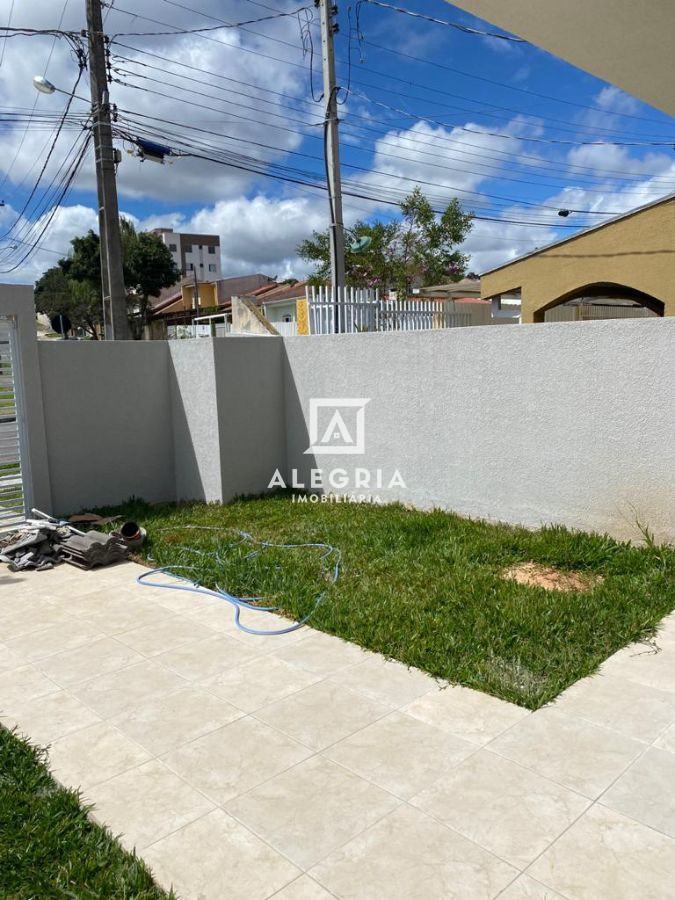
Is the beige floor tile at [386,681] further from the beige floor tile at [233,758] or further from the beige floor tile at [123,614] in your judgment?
the beige floor tile at [123,614]

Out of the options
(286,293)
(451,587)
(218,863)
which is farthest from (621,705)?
(286,293)

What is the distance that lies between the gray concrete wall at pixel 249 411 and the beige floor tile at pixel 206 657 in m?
4.42

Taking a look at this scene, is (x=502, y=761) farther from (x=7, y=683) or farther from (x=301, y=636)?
(x=7, y=683)

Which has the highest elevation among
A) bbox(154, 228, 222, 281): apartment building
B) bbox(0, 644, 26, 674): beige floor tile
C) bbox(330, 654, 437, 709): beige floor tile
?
bbox(154, 228, 222, 281): apartment building

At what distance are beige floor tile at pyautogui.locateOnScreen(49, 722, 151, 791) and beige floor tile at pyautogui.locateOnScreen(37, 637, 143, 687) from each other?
0.77 m

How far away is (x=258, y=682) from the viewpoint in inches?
175

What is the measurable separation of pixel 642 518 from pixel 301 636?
3.51 metres

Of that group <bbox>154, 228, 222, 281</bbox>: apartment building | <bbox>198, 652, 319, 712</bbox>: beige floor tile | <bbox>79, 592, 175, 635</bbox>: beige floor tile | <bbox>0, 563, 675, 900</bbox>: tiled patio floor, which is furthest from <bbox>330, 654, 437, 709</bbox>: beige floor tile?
<bbox>154, 228, 222, 281</bbox>: apartment building

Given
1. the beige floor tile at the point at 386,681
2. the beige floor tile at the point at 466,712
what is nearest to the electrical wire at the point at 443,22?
the beige floor tile at the point at 386,681

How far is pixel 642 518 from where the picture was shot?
6402 millimetres

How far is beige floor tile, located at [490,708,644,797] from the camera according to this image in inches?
129

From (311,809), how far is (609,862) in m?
1.29

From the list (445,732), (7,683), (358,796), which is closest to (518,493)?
(445,732)

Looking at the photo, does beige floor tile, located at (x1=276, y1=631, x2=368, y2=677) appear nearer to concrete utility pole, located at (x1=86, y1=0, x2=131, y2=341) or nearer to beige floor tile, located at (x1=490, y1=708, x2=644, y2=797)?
beige floor tile, located at (x1=490, y1=708, x2=644, y2=797)
